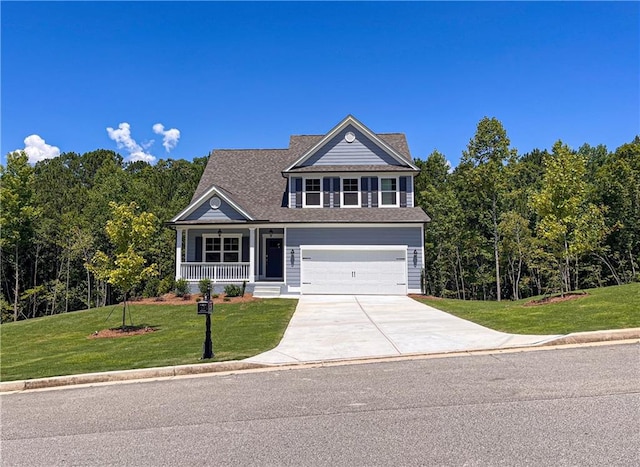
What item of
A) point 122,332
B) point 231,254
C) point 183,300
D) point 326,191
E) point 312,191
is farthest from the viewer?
point 312,191

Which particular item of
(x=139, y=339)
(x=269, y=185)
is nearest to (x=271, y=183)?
(x=269, y=185)

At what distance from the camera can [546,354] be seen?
26.1 ft

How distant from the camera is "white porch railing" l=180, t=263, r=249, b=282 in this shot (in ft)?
72.9

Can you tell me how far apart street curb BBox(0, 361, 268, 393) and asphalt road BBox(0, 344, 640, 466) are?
421mm

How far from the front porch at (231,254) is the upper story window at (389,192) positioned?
19.0ft

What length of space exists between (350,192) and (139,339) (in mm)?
14372

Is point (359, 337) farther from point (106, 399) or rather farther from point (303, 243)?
point (303, 243)

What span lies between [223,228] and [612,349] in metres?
18.5

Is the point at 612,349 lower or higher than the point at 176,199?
lower

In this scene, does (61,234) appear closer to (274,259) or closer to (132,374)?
(274,259)

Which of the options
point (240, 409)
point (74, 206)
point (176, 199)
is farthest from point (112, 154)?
point (240, 409)

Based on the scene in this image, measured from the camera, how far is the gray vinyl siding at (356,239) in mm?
22250

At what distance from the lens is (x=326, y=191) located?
2417cm

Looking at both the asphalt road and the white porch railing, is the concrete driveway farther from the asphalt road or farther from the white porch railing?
the white porch railing
